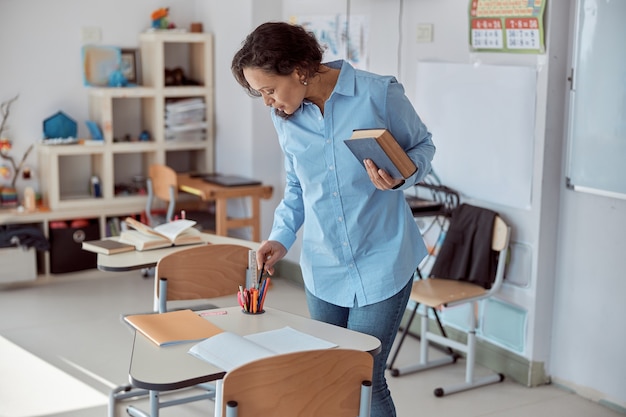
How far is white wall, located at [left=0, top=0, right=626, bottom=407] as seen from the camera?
3783 mm

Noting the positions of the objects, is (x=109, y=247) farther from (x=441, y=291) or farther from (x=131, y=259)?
(x=441, y=291)

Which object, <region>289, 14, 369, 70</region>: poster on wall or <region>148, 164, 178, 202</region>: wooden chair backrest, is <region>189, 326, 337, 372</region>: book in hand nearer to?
<region>289, 14, 369, 70</region>: poster on wall

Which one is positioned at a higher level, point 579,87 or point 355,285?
point 579,87

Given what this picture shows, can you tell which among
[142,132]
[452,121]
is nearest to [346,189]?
[452,121]

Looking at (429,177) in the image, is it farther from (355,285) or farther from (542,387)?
(355,285)

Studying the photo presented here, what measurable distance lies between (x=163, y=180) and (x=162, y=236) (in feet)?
6.88

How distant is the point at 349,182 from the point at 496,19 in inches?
79.5

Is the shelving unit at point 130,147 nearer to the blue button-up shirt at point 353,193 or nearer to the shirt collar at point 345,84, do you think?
the blue button-up shirt at point 353,193

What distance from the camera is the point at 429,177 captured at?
4.61m

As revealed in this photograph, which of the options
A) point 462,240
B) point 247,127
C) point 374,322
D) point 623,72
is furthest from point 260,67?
point 247,127

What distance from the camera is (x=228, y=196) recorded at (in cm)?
559

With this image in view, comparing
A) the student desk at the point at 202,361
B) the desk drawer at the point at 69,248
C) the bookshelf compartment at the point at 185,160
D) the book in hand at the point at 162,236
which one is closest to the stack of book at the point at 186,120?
the bookshelf compartment at the point at 185,160

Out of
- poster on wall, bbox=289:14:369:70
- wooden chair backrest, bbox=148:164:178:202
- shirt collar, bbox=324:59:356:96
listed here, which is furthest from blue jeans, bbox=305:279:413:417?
wooden chair backrest, bbox=148:164:178:202

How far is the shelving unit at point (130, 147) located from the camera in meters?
5.83
